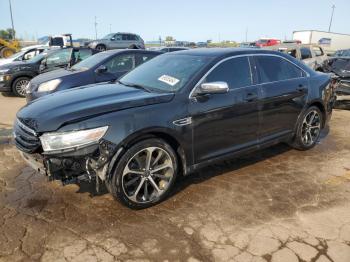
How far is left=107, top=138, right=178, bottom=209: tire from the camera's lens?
3369 millimetres

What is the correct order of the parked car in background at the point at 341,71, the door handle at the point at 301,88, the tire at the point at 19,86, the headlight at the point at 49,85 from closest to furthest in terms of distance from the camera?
the door handle at the point at 301,88 → the headlight at the point at 49,85 → the parked car in background at the point at 341,71 → the tire at the point at 19,86

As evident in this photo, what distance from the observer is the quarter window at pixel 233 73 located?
4066 millimetres

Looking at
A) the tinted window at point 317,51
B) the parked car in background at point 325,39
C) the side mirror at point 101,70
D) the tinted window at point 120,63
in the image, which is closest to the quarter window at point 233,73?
the side mirror at point 101,70

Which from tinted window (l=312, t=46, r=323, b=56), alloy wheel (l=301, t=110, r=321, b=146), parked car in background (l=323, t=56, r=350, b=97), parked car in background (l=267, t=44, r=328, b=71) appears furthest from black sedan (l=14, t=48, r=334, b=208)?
tinted window (l=312, t=46, r=323, b=56)

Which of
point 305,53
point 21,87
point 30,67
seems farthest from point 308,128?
point 21,87

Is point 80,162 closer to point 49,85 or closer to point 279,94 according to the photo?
point 279,94

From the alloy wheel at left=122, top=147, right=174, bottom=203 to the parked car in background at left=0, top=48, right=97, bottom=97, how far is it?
7710 millimetres

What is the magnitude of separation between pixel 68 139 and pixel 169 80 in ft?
4.82

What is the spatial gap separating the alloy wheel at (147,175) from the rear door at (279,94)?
1603mm

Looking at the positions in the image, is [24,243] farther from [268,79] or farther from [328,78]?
[328,78]

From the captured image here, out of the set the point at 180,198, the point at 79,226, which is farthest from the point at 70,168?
the point at 180,198

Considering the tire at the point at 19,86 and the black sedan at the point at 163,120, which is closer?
the black sedan at the point at 163,120

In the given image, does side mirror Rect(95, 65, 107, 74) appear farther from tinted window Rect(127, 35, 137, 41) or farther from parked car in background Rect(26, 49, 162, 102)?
tinted window Rect(127, 35, 137, 41)

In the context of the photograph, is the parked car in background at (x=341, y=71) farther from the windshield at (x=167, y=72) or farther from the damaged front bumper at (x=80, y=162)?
the damaged front bumper at (x=80, y=162)
